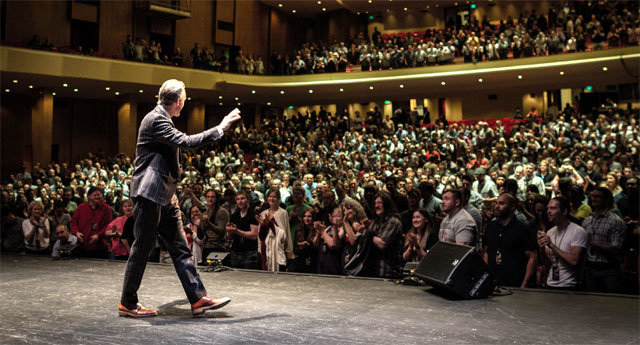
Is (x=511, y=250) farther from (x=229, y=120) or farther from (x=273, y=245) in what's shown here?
(x=229, y=120)

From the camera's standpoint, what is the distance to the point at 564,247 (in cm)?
372

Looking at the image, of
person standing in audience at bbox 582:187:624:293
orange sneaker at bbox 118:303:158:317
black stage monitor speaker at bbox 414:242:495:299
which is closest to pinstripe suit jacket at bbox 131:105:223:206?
orange sneaker at bbox 118:303:158:317

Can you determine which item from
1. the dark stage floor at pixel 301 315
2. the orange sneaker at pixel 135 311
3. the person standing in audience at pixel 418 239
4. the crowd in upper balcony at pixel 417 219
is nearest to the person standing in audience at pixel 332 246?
the crowd in upper balcony at pixel 417 219

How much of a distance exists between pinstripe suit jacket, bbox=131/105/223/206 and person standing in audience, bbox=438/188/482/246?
1.92 m

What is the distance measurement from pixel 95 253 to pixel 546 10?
20180 millimetres

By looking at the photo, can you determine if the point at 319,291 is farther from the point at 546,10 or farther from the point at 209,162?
the point at 546,10

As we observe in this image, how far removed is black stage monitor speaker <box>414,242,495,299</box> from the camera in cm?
322

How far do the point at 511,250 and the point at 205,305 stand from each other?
2224 millimetres

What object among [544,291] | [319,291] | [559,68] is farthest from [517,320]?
[559,68]

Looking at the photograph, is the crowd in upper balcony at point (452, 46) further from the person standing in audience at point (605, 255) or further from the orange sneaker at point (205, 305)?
the orange sneaker at point (205, 305)

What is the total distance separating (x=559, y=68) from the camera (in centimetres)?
1588

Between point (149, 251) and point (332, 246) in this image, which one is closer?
point (149, 251)

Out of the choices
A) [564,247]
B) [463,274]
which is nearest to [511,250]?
[564,247]

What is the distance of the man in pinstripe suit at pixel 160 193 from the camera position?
2.72 meters
